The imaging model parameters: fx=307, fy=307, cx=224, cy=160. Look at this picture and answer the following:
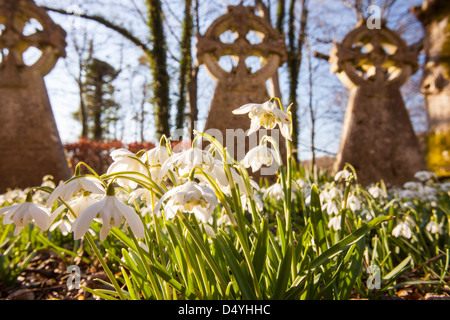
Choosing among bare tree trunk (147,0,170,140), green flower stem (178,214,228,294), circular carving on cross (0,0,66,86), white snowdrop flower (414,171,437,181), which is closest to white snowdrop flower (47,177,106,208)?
green flower stem (178,214,228,294)

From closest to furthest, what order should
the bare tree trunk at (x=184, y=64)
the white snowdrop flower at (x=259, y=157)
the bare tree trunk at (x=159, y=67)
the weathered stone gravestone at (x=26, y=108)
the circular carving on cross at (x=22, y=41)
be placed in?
the white snowdrop flower at (x=259, y=157), the weathered stone gravestone at (x=26, y=108), the circular carving on cross at (x=22, y=41), the bare tree trunk at (x=159, y=67), the bare tree trunk at (x=184, y=64)

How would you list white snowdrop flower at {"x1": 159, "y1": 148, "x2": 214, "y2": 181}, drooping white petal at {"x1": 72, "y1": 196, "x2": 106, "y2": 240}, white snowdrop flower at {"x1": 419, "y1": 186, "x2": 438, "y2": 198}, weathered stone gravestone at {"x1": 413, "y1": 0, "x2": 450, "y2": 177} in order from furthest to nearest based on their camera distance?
1. weathered stone gravestone at {"x1": 413, "y1": 0, "x2": 450, "y2": 177}
2. white snowdrop flower at {"x1": 419, "y1": 186, "x2": 438, "y2": 198}
3. white snowdrop flower at {"x1": 159, "y1": 148, "x2": 214, "y2": 181}
4. drooping white petal at {"x1": 72, "y1": 196, "x2": 106, "y2": 240}

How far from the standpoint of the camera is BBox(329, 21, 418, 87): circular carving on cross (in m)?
5.14

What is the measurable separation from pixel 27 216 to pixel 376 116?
5.24m

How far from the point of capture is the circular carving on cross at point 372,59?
5.14 m

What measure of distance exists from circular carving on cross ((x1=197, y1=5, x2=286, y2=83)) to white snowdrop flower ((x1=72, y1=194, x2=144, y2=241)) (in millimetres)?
4061

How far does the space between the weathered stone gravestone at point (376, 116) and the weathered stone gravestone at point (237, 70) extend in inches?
46.3

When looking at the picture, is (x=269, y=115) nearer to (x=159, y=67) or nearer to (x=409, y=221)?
(x=409, y=221)

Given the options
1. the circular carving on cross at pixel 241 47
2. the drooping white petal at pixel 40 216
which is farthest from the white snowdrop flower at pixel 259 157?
the circular carving on cross at pixel 241 47

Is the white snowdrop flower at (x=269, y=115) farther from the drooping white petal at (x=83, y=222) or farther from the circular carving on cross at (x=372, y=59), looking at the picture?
the circular carving on cross at (x=372, y=59)

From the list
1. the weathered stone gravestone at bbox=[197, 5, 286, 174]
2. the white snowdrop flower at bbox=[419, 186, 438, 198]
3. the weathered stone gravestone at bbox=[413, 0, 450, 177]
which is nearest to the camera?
the white snowdrop flower at bbox=[419, 186, 438, 198]

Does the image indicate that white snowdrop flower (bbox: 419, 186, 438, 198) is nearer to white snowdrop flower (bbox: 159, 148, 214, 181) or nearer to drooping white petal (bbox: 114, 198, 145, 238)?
white snowdrop flower (bbox: 159, 148, 214, 181)

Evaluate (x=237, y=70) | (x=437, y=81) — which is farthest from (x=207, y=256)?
(x=437, y=81)

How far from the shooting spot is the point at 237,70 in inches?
183
